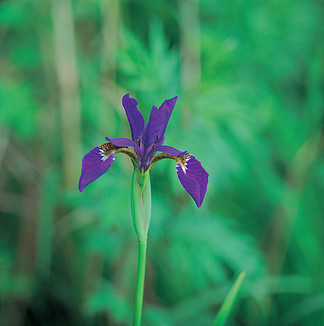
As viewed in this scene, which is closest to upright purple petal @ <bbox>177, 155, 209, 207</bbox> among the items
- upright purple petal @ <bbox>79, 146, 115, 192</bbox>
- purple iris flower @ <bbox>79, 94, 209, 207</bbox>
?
purple iris flower @ <bbox>79, 94, 209, 207</bbox>

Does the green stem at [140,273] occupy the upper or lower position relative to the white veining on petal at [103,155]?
lower

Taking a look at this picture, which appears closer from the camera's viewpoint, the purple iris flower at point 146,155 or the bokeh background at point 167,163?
the purple iris flower at point 146,155

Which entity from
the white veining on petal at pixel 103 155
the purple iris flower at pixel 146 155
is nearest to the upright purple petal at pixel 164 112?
the purple iris flower at pixel 146 155

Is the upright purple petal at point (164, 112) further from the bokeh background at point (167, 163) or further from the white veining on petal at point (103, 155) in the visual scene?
the bokeh background at point (167, 163)

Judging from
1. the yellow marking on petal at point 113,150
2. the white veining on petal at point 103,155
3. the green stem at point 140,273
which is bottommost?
the green stem at point 140,273

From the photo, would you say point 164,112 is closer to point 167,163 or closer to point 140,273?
point 140,273

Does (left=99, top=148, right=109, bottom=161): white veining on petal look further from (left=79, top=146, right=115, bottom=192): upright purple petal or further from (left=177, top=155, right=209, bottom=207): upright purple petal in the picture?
(left=177, top=155, right=209, bottom=207): upright purple petal
